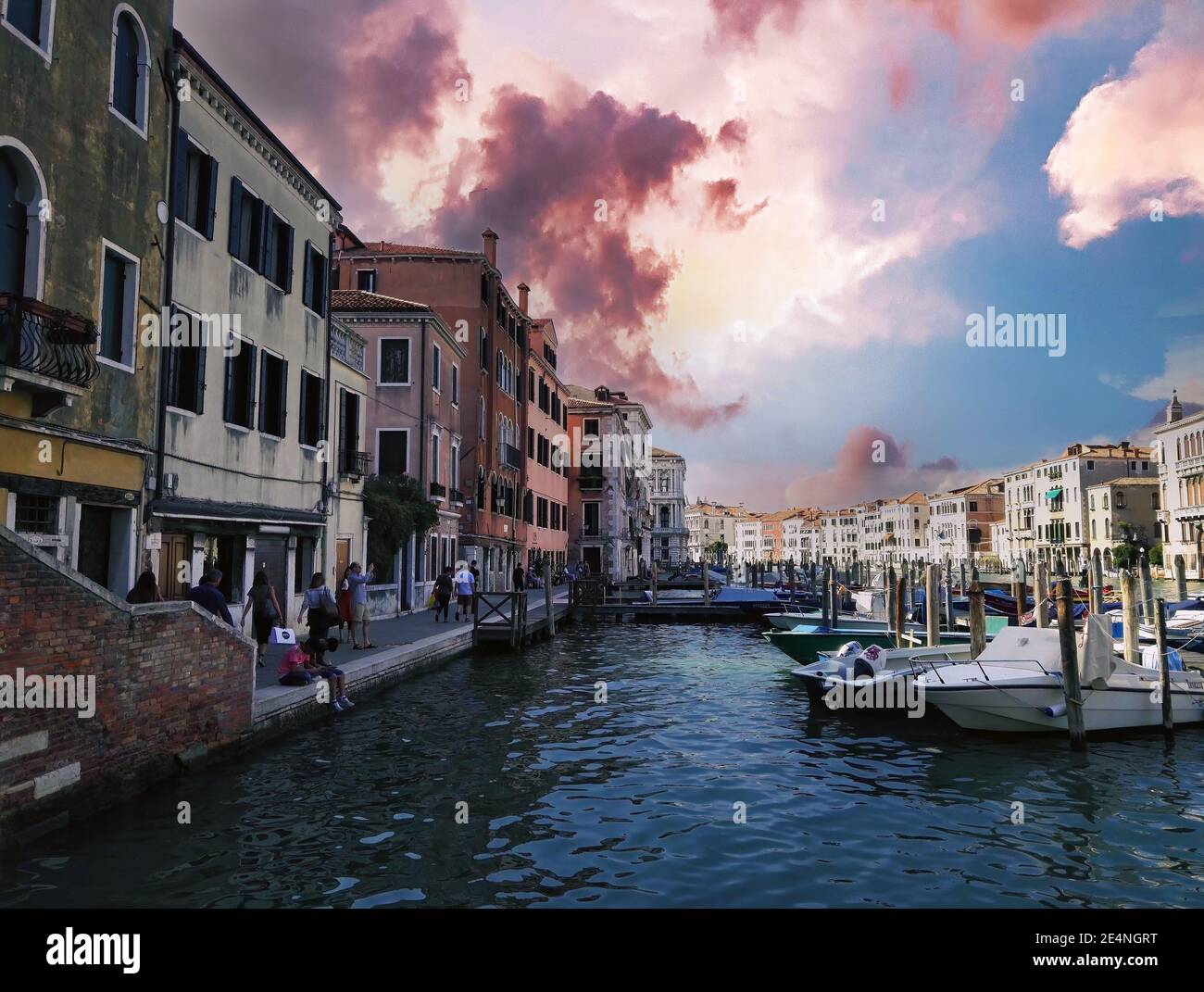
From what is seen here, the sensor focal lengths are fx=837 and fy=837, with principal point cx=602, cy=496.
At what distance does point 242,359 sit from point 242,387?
506 millimetres

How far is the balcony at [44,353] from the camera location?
28.1 ft

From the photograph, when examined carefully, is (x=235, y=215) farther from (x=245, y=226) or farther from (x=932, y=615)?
(x=932, y=615)

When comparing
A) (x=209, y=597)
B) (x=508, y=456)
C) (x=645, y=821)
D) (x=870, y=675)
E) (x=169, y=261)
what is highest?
(x=508, y=456)

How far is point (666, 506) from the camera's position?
323 ft

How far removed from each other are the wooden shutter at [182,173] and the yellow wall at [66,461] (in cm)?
403

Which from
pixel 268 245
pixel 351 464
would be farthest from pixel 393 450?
pixel 268 245

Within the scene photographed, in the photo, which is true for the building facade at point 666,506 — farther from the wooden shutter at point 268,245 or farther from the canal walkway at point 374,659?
the wooden shutter at point 268,245

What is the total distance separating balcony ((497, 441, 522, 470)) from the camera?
34.1m

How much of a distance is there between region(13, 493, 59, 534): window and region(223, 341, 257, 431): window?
14.7ft

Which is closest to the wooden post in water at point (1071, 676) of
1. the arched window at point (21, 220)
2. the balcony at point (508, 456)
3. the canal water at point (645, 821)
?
the canal water at point (645, 821)

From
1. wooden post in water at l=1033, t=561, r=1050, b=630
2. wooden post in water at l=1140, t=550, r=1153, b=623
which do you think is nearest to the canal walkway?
wooden post in water at l=1033, t=561, r=1050, b=630
